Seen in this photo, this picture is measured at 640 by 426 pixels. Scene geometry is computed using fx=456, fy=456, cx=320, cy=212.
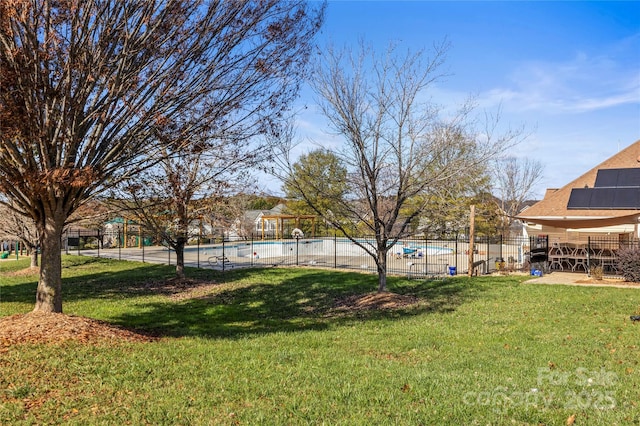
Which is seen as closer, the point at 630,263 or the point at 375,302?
the point at 375,302

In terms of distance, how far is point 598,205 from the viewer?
715 inches

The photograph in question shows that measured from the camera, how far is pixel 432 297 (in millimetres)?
11469

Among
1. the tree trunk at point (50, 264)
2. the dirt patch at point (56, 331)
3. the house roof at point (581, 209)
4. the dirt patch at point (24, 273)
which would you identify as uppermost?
the house roof at point (581, 209)

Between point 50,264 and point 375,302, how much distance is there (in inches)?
265

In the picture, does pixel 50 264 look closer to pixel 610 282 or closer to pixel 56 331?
pixel 56 331

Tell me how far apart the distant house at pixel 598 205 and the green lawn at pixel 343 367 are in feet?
20.3

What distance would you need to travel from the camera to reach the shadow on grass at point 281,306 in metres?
8.39

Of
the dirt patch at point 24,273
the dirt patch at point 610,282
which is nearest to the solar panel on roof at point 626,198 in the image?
the dirt patch at point 610,282

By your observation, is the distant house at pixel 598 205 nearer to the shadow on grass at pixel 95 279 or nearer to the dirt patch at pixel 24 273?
the shadow on grass at pixel 95 279

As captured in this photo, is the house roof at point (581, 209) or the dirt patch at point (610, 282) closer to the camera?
the dirt patch at point (610, 282)

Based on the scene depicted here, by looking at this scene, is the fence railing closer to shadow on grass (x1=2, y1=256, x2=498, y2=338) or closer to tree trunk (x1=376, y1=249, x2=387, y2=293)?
shadow on grass (x1=2, y1=256, x2=498, y2=338)

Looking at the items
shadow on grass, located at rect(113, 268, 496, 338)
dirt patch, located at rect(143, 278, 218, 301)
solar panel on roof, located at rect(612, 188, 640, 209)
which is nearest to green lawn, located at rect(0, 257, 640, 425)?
shadow on grass, located at rect(113, 268, 496, 338)

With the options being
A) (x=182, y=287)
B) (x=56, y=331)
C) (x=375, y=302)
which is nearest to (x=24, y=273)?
(x=182, y=287)

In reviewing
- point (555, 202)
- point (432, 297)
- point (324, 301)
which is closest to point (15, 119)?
point (324, 301)
